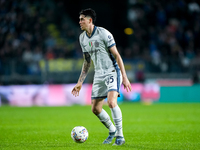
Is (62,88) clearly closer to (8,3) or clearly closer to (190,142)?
(8,3)

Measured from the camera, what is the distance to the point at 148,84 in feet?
64.4

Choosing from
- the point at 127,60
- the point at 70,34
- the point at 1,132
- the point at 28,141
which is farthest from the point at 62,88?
the point at 28,141

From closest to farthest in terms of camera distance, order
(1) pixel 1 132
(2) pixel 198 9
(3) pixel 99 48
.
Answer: (3) pixel 99 48 < (1) pixel 1 132 < (2) pixel 198 9

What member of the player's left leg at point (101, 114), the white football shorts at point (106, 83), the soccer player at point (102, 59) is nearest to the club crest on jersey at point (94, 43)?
the soccer player at point (102, 59)

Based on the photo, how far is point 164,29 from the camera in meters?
24.2

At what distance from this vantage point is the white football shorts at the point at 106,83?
6548 mm

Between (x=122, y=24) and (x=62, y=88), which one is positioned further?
(x=122, y=24)

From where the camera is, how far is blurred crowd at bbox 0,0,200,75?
69.9ft

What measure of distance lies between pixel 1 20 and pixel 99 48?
58.7 feet

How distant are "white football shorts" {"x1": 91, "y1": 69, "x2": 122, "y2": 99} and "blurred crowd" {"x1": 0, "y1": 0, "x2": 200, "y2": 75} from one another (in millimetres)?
13014

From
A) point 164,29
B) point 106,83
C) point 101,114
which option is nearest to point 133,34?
point 164,29

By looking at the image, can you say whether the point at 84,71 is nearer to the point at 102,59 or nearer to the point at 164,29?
the point at 102,59

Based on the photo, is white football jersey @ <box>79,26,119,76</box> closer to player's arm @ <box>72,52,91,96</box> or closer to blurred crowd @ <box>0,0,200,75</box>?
player's arm @ <box>72,52,91,96</box>

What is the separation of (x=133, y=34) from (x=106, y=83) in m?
18.9
